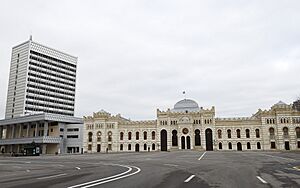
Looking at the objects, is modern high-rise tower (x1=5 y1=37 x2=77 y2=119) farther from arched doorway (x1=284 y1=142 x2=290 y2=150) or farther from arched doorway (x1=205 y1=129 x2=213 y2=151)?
arched doorway (x1=284 y1=142 x2=290 y2=150)

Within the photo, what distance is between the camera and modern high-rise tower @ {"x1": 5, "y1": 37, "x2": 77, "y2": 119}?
145 meters

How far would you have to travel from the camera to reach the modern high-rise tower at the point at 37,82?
144750 mm

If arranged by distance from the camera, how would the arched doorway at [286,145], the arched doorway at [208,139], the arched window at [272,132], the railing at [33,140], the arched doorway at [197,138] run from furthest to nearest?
the arched doorway at [197,138] → the arched doorway at [208,139] → the railing at [33,140] → the arched window at [272,132] → the arched doorway at [286,145]

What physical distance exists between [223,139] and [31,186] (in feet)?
288

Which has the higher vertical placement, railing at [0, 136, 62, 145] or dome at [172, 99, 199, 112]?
dome at [172, 99, 199, 112]

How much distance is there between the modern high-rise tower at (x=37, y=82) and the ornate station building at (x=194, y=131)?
185 feet

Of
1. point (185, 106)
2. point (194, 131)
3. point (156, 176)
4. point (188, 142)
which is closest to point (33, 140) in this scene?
point (188, 142)

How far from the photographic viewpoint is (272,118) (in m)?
91.1

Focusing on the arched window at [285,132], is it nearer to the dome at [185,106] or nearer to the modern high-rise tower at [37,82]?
the dome at [185,106]

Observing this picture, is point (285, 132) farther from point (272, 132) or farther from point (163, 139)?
point (163, 139)

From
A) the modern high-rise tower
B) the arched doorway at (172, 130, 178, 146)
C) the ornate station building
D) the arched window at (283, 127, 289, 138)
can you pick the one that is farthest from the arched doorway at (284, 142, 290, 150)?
the modern high-rise tower

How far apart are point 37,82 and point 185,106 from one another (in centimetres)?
8218

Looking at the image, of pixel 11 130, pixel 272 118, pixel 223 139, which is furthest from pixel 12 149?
pixel 272 118

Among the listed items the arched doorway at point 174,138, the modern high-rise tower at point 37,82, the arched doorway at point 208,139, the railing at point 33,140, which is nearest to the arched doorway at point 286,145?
Answer: the arched doorway at point 208,139
